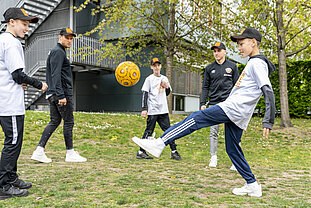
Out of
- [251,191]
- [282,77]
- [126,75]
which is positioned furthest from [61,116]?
[282,77]

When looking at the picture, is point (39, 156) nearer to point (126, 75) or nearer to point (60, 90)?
point (60, 90)

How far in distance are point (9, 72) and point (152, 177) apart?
7.71 feet

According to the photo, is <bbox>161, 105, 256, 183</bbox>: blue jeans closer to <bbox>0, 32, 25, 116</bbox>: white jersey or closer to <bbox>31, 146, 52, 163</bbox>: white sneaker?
<bbox>0, 32, 25, 116</bbox>: white jersey

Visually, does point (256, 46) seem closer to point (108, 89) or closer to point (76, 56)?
point (76, 56)

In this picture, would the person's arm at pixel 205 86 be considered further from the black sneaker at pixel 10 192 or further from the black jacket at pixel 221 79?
the black sneaker at pixel 10 192

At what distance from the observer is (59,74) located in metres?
5.79

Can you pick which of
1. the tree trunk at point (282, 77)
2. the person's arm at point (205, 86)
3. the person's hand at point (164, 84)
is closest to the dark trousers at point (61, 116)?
the person's hand at point (164, 84)

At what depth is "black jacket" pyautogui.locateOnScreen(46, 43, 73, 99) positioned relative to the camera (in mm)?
5773

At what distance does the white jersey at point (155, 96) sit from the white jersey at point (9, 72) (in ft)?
10.8

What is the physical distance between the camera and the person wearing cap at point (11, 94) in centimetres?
390

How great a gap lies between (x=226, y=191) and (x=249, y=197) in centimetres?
36

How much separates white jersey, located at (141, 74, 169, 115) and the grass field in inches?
37.8

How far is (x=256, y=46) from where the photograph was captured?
13.7ft

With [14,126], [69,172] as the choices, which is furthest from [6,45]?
[69,172]
